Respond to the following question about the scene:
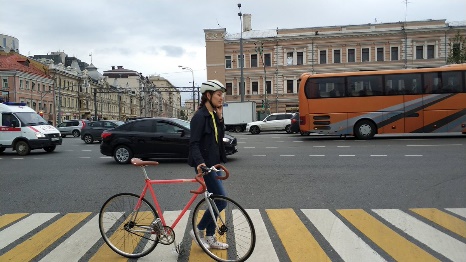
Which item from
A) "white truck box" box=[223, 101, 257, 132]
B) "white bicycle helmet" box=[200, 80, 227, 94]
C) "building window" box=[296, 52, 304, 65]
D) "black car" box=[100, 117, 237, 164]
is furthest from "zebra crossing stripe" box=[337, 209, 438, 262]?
"building window" box=[296, 52, 304, 65]

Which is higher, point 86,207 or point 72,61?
point 72,61

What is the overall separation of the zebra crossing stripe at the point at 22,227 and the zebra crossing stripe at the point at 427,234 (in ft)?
16.9

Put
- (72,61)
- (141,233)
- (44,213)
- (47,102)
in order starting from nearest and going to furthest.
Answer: (141,233)
(44,213)
(47,102)
(72,61)

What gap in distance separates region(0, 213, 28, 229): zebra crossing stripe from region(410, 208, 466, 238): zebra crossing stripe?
627cm

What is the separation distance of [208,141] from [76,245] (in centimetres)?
213

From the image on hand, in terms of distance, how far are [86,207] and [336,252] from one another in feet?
14.9

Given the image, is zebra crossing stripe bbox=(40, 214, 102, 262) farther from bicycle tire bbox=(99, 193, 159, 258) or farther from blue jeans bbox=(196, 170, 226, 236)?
blue jeans bbox=(196, 170, 226, 236)

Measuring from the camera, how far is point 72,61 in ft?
315

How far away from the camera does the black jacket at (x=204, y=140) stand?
4488mm

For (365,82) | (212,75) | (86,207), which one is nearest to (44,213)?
(86,207)

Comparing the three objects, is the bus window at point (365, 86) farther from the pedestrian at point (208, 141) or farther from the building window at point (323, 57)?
the building window at point (323, 57)

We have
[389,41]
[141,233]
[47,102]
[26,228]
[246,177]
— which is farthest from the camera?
[47,102]

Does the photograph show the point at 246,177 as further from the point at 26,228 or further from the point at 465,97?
the point at 465,97

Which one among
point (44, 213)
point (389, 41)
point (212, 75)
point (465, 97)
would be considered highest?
point (389, 41)
